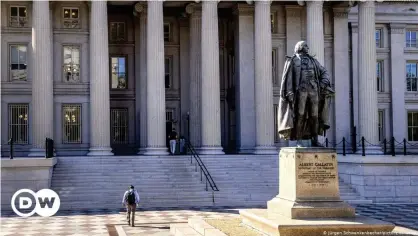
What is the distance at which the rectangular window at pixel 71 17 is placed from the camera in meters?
40.0

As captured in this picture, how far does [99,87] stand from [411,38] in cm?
2249

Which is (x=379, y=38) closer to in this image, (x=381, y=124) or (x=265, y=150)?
(x=381, y=124)

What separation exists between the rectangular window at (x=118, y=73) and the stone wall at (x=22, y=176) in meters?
11.7

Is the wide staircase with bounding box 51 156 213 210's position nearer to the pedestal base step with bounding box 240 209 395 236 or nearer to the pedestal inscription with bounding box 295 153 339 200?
the pedestal inscription with bounding box 295 153 339 200

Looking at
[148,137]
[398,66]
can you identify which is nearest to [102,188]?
[148,137]

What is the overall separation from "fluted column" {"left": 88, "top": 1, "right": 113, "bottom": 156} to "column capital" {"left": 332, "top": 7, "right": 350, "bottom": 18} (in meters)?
14.4

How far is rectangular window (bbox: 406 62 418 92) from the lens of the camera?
154ft

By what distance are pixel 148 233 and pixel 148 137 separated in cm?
1560

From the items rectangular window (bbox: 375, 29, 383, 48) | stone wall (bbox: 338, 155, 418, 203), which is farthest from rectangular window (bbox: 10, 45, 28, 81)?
rectangular window (bbox: 375, 29, 383, 48)

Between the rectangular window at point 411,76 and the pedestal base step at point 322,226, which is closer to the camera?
the pedestal base step at point 322,226

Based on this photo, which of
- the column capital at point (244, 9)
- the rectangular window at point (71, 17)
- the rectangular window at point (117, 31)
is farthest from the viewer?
the rectangular window at point (117, 31)

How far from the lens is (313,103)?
16672 mm

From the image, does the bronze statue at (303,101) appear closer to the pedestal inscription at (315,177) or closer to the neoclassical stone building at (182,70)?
the pedestal inscription at (315,177)

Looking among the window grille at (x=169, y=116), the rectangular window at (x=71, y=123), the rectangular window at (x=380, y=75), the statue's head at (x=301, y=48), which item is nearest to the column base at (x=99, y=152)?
the rectangular window at (x=71, y=123)
